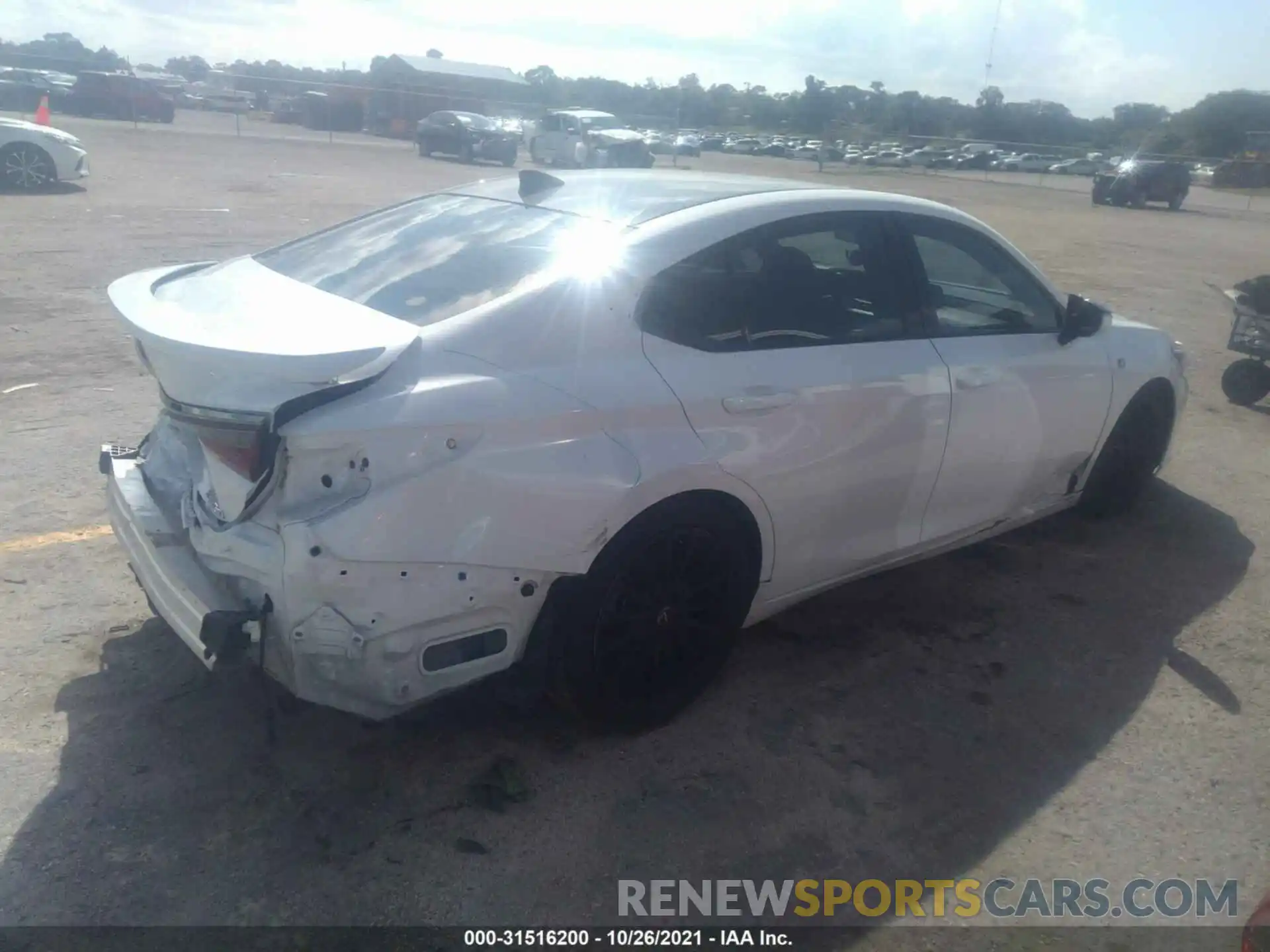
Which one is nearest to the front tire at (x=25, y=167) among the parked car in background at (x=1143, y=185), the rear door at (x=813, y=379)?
the rear door at (x=813, y=379)

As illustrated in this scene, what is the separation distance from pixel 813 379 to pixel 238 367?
1794 mm

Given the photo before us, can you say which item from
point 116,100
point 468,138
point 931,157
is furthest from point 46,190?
point 931,157

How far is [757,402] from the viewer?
3.34 metres

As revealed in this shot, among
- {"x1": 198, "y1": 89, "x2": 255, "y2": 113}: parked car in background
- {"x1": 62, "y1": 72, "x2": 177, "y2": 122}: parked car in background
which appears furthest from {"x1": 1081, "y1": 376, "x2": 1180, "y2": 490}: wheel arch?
{"x1": 198, "y1": 89, "x2": 255, "y2": 113}: parked car in background

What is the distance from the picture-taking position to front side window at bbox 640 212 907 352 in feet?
10.9

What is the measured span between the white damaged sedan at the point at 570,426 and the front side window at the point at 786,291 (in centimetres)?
1

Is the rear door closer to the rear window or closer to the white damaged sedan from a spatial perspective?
the white damaged sedan

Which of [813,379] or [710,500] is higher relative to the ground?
[813,379]

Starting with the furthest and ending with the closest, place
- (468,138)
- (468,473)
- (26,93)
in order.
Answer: (26,93), (468,138), (468,473)

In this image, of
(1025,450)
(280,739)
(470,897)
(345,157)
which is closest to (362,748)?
(280,739)

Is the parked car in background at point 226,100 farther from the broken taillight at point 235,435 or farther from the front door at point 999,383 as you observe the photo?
the broken taillight at point 235,435

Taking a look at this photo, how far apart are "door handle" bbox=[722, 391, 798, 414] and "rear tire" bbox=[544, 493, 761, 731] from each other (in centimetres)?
29

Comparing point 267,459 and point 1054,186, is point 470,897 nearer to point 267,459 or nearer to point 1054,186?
point 267,459

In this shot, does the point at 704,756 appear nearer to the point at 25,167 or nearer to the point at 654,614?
the point at 654,614
